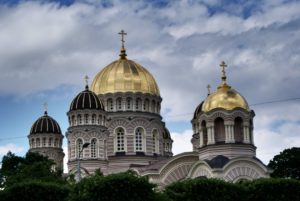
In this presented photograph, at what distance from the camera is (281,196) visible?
37312mm

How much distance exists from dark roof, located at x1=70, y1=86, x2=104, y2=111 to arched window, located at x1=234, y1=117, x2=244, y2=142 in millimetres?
13096

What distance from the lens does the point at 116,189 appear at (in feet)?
111

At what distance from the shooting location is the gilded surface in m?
66.0

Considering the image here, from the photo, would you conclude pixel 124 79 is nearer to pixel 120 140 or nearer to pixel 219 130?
pixel 120 140

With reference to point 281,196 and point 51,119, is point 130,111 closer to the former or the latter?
point 51,119

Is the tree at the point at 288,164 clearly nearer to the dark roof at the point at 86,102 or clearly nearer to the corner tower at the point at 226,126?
the corner tower at the point at 226,126

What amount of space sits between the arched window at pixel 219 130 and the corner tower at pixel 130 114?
11.2 metres

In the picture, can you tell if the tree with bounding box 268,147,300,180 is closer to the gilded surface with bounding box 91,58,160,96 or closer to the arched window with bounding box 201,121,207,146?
the arched window with bounding box 201,121,207,146

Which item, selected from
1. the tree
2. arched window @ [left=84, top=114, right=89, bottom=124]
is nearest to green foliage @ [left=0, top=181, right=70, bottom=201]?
arched window @ [left=84, top=114, right=89, bottom=124]

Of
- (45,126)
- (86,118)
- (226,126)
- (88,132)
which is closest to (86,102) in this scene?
(86,118)

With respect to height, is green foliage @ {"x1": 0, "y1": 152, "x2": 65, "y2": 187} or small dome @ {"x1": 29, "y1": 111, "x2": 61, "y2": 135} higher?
small dome @ {"x1": 29, "y1": 111, "x2": 61, "y2": 135}

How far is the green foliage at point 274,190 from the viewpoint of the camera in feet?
122

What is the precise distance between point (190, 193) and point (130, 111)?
3000 centimetres

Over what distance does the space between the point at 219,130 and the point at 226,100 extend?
243 cm
